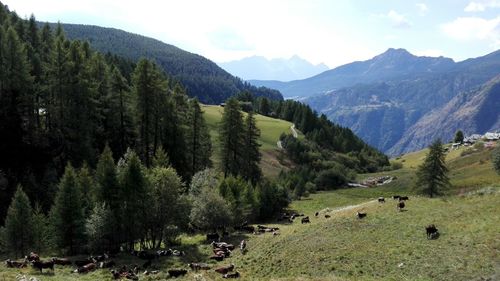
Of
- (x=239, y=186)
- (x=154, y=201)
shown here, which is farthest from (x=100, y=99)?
(x=154, y=201)

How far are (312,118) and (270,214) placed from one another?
128m

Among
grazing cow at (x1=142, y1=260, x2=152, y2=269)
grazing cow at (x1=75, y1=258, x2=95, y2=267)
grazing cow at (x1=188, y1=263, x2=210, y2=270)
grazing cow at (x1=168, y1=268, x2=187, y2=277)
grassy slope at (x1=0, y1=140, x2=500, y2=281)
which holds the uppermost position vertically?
grassy slope at (x1=0, y1=140, x2=500, y2=281)

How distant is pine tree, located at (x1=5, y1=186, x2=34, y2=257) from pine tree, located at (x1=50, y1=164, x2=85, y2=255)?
2271mm

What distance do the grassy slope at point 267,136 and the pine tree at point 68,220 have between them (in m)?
61.6

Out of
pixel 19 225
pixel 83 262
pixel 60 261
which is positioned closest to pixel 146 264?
pixel 83 262

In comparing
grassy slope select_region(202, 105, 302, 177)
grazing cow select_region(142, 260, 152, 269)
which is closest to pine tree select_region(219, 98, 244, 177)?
grassy slope select_region(202, 105, 302, 177)

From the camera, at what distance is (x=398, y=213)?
44.9m

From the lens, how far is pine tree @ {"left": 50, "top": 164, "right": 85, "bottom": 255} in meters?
44.1

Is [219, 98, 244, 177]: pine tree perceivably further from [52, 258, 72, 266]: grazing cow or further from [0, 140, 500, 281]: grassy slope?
[52, 258, 72, 266]: grazing cow

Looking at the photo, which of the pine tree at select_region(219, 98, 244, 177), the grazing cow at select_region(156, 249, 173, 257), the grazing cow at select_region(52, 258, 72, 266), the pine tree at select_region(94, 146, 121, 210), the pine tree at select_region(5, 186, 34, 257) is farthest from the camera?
the pine tree at select_region(219, 98, 244, 177)

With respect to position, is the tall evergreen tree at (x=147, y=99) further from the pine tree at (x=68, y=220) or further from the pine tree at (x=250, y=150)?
the pine tree at (x=68, y=220)

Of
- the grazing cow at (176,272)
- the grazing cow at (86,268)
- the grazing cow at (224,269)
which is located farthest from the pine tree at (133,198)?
the grazing cow at (224,269)

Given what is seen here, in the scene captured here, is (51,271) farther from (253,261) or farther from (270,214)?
(270,214)

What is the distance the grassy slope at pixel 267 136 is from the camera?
12356cm
